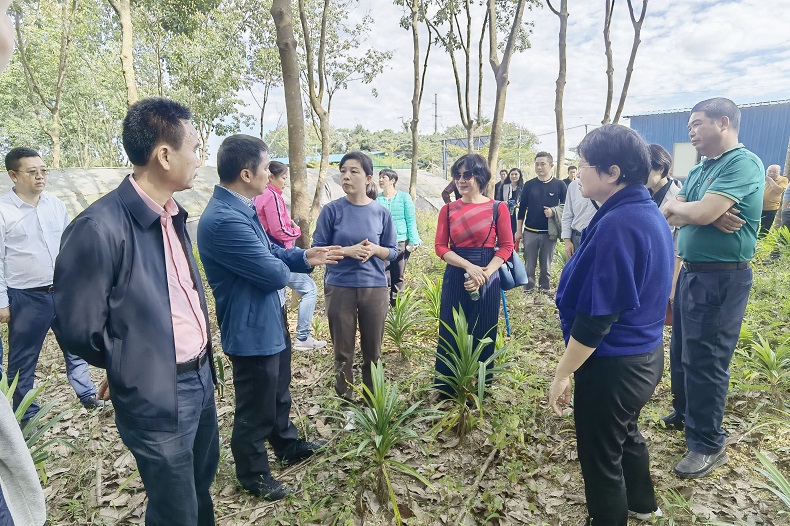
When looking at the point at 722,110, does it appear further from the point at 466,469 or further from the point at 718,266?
the point at 466,469

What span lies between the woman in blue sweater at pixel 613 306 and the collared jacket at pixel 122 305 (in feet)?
5.48

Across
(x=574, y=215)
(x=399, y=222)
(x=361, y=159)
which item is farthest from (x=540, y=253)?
(x=361, y=159)

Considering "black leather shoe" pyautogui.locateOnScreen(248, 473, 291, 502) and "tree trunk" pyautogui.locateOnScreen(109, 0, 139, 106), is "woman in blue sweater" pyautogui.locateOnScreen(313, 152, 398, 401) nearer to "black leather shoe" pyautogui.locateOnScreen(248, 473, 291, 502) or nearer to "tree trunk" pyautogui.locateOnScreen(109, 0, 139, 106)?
"black leather shoe" pyautogui.locateOnScreen(248, 473, 291, 502)

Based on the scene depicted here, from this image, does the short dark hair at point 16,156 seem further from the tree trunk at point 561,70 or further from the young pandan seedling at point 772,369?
the tree trunk at point 561,70

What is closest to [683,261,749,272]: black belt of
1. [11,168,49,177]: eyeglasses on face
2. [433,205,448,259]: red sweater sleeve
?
[433,205,448,259]: red sweater sleeve

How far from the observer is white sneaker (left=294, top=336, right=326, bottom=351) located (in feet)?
16.4

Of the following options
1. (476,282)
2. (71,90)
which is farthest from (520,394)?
(71,90)

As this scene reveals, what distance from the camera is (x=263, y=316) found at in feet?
8.05

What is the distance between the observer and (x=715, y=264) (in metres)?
2.65

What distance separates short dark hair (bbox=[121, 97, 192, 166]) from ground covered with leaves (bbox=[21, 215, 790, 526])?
72.6 inches

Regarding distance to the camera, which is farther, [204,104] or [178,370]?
[204,104]

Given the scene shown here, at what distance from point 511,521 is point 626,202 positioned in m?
1.89

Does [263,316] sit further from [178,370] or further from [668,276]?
[668,276]

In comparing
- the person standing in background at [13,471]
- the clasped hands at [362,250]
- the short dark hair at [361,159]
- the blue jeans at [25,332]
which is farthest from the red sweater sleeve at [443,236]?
the blue jeans at [25,332]
